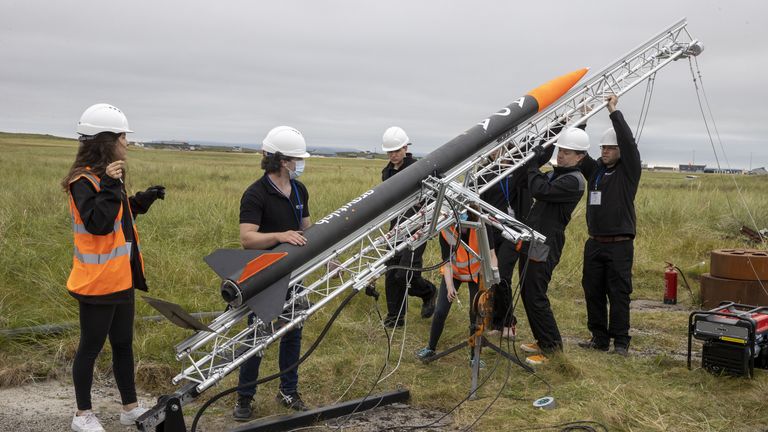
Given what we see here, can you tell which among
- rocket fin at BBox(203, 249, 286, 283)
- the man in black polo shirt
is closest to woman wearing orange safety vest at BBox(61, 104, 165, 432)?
rocket fin at BBox(203, 249, 286, 283)

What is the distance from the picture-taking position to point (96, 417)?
4.83 m

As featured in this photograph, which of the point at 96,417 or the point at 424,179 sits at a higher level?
the point at 424,179

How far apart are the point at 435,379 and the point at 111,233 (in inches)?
126

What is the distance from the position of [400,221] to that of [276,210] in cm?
122

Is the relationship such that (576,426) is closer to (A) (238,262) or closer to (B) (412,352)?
(B) (412,352)

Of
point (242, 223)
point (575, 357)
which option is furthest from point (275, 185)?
point (575, 357)

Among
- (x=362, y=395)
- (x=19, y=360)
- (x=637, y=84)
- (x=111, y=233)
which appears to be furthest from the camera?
(x=637, y=84)

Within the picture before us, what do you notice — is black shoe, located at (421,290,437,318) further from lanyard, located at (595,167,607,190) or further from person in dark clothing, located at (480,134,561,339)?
lanyard, located at (595,167,607,190)

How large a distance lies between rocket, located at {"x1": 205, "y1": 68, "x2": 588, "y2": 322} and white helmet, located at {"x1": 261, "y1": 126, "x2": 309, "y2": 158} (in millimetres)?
555

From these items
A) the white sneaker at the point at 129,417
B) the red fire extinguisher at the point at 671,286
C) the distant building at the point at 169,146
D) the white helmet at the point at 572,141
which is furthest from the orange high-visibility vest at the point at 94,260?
the distant building at the point at 169,146

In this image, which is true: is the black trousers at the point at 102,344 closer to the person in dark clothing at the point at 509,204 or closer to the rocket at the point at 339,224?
the rocket at the point at 339,224

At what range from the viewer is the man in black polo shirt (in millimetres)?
4738

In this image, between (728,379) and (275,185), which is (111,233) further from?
(728,379)

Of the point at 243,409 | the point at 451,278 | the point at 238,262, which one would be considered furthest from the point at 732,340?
the point at 238,262
